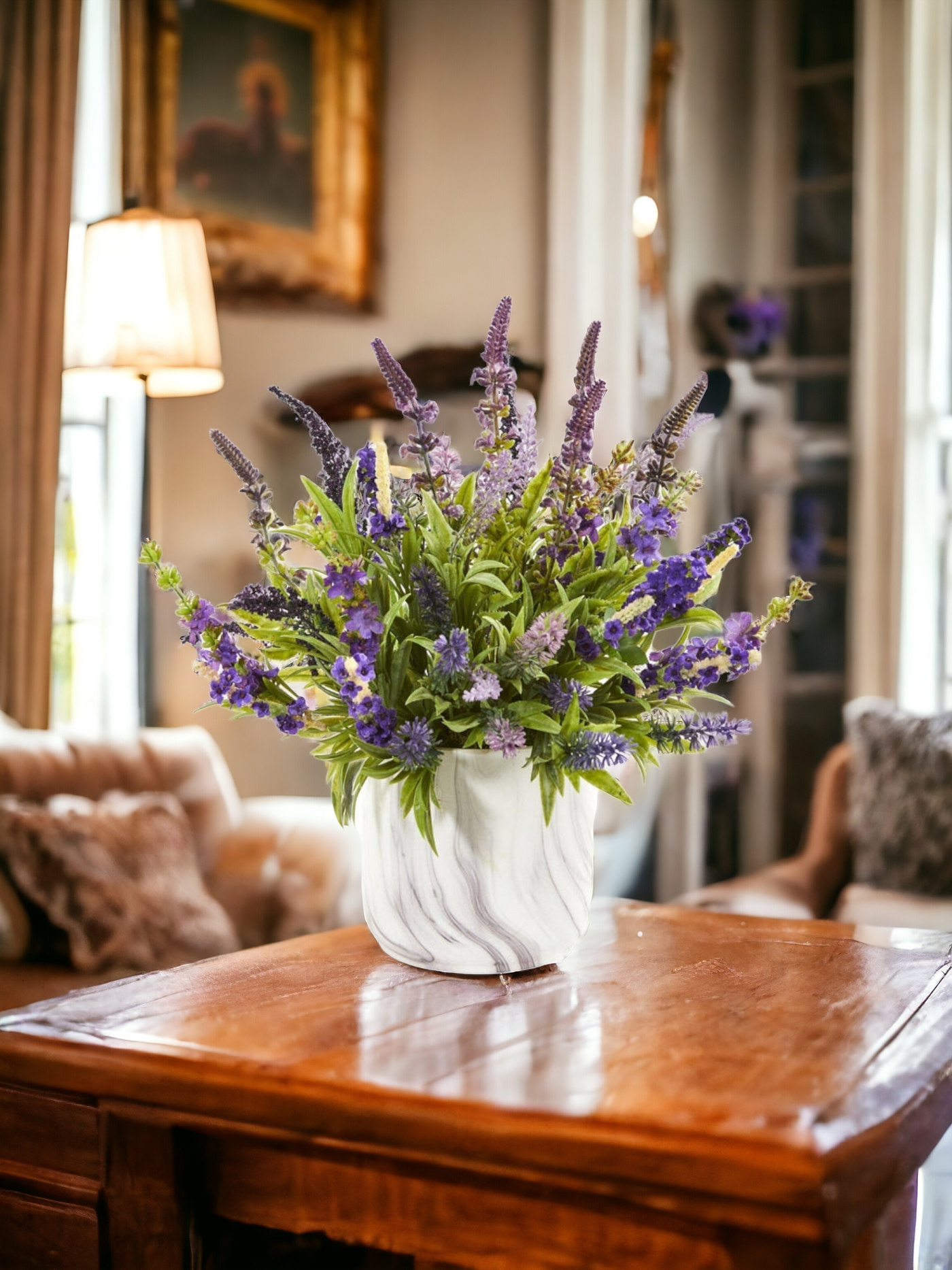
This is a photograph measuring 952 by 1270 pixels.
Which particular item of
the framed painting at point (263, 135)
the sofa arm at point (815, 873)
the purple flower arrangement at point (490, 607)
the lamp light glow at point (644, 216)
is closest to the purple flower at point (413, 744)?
the purple flower arrangement at point (490, 607)

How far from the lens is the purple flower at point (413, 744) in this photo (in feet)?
3.83

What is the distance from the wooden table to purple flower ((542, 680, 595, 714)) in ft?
0.86

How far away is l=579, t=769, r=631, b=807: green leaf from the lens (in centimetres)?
118

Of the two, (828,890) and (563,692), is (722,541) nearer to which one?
(563,692)

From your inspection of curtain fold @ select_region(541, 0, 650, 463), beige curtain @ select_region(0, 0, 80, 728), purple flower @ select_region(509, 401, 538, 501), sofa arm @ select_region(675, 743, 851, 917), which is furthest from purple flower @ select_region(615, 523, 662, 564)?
curtain fold @ select_region(541, 0, 650, 463)

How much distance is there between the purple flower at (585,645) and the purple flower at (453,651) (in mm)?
112

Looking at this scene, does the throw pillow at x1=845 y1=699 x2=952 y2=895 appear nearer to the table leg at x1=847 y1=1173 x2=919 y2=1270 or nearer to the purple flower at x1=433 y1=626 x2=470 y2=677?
the table leg at x1=847 y1=1173 x2=919 y2=1270

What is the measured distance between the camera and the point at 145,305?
8.91ft

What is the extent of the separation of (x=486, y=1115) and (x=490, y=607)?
482 mm

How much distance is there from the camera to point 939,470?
3.83 meters

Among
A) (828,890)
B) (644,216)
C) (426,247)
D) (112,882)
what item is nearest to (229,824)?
(112,882)

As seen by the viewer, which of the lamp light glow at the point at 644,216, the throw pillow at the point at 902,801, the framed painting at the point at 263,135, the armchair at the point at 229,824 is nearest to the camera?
the armchair at the point at 229,824

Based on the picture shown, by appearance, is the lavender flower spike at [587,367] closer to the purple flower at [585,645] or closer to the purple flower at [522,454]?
the purple flower at [522,454]

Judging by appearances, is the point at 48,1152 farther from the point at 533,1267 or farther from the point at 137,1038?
the point at 533,1267
